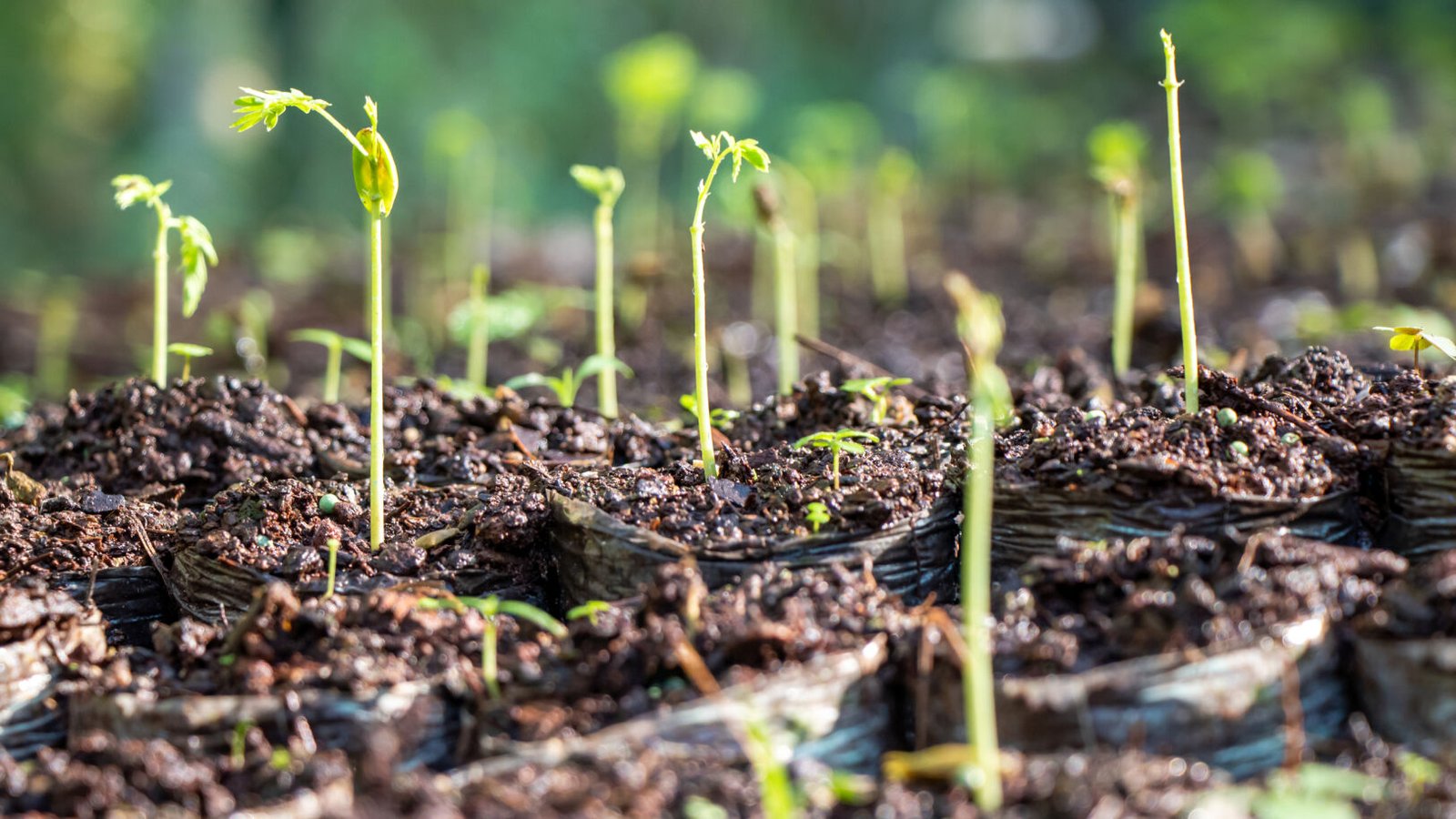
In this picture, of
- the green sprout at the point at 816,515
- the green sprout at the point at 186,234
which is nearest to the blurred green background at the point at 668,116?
the green sprout at the point at 186,234

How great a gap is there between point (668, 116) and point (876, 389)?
6862 mm

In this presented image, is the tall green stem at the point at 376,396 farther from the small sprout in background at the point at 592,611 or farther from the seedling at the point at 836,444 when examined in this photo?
the seedling at the point at 836,444

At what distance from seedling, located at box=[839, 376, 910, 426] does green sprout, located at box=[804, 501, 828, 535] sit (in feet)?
1.40

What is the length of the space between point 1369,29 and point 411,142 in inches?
368

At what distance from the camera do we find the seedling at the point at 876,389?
2377 millimetres

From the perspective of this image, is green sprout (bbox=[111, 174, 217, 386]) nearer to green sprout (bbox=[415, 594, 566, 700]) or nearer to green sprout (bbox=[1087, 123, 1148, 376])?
green sprout (bbox=[415, 594, 566, 700])

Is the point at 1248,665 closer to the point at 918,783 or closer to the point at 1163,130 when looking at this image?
the point at 918,783

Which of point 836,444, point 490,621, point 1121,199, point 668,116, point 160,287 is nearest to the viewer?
point 490,621

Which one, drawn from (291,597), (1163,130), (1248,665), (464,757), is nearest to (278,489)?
(291,597)

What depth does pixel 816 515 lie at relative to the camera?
1.93 metres

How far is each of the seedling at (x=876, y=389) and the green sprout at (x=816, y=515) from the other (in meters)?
0.43

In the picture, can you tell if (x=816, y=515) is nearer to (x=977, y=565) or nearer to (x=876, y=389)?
(x=977, y=565)

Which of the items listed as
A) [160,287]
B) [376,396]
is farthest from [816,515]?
[160,287]

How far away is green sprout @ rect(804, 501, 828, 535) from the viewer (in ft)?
6.33
